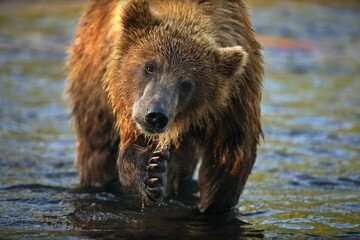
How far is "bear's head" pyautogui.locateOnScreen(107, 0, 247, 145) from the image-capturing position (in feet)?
21.1

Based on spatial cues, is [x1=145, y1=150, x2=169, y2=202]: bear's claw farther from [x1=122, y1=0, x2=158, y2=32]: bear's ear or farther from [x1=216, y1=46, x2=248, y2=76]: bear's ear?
[x1=122, y1=0, x2=158, y2=32]: bear's ear

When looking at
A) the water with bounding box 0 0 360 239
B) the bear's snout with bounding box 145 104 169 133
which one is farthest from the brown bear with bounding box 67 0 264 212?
the water with bounding box 0 0 360 239

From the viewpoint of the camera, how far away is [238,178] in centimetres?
731

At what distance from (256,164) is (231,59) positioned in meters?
3.56

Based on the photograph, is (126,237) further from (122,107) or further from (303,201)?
(303,201)

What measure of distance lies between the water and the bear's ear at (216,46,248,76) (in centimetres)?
138

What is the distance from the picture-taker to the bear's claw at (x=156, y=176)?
6.67 m

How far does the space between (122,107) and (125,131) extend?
0.21 metres

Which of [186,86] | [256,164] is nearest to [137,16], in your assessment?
[186,86]

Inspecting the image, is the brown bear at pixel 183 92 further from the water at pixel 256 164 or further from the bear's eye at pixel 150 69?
the water at pixel 256 164

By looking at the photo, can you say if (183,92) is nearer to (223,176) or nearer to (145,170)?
(145,170)

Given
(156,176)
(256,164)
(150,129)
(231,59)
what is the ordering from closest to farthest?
(150,129) < (231,59) < (156,176) < (256,164)

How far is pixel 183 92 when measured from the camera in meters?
6.52

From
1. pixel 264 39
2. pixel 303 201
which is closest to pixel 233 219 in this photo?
pixel 303 201
